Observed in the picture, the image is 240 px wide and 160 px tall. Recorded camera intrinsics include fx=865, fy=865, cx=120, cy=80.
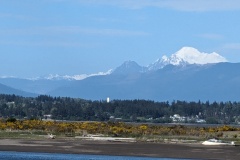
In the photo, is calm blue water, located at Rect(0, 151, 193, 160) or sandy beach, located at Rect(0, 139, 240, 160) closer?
calm blue water, located at Rect(0, 151, 193, 160)

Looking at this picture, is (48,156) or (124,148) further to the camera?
(124,148)

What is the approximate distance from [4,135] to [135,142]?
15.9 metres

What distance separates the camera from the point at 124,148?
263 ft

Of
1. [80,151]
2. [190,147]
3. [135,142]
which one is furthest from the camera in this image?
[135,142]

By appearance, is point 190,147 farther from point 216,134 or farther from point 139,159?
point 216,134

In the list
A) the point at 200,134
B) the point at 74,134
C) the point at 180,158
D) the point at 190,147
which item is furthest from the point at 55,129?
the point at 180,158

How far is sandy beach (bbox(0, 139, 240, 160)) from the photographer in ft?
246

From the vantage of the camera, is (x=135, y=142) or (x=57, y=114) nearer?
(x=135, y=142)

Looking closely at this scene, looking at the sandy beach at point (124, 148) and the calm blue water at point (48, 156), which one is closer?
the calm blue water at point (48, 156)

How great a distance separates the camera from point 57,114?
197500mm

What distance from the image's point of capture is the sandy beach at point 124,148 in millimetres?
74938

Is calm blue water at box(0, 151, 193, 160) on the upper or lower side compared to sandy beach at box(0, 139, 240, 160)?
lower

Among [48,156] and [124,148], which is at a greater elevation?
[124,148]

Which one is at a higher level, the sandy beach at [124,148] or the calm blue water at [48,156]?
the sandy beach at [124,148]
